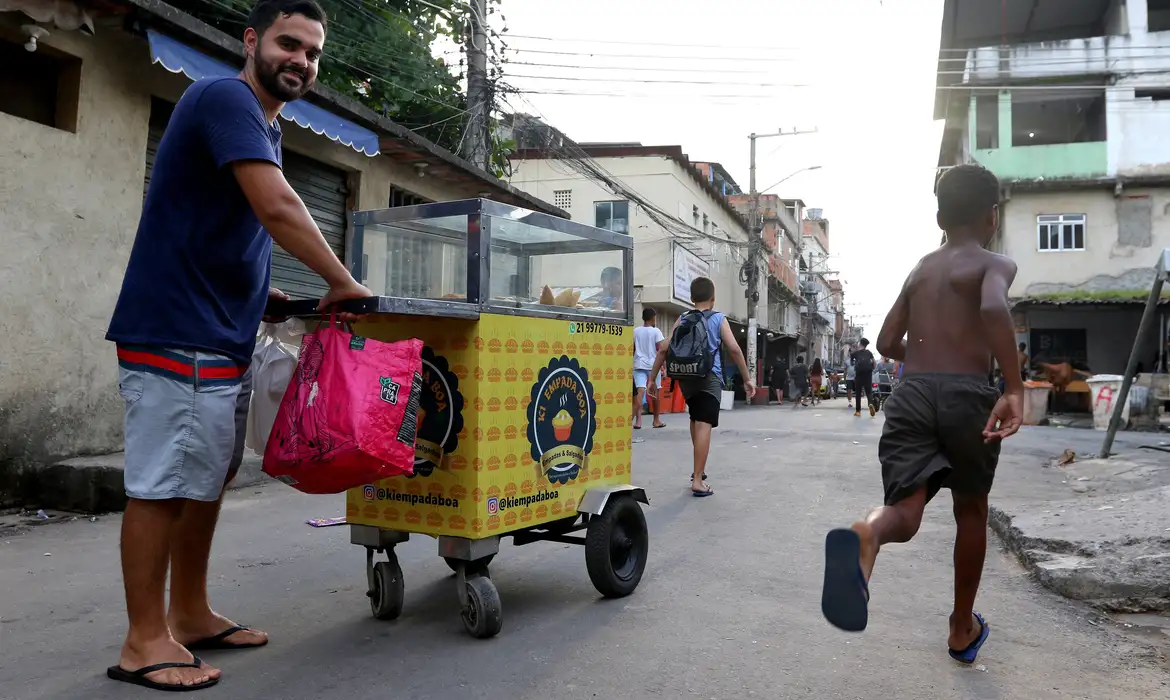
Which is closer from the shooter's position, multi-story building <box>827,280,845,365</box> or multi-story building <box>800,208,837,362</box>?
multi-story building <box>800,208,837,362</box>

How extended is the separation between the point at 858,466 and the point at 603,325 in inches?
219

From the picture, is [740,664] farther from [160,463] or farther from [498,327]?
[160,463]

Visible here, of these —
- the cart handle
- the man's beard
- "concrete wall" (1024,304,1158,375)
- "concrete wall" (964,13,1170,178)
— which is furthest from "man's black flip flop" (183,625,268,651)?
"concrete wall" (964,13,1170,178)

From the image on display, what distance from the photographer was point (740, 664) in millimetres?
2984

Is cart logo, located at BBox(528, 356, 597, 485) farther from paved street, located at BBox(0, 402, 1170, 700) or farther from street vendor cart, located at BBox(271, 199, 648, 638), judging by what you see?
paved street, located at BBox(0, 402, 1170, 700)

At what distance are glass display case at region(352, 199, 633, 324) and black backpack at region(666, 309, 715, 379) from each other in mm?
2818

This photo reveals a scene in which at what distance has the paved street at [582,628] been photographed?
277cm

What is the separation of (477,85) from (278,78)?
34.6 feet

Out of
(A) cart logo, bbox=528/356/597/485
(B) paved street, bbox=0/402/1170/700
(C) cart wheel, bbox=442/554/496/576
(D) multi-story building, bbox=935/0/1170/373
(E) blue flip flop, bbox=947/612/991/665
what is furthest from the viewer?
(D) multi-story building, bbox=935/0/1170/373

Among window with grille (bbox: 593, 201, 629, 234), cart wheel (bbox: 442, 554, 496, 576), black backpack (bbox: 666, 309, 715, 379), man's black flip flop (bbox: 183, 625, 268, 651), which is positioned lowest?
man's black flip flop (bbox: 183, 625, 268, 651)

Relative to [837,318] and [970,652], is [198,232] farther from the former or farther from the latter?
[837,318]

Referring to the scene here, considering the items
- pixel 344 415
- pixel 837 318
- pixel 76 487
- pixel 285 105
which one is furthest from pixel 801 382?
pixel 837 318

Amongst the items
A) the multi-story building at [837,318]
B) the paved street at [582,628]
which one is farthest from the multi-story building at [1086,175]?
the multi-story building at [837,318]

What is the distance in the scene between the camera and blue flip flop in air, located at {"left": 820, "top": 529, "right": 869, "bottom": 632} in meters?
2.41
